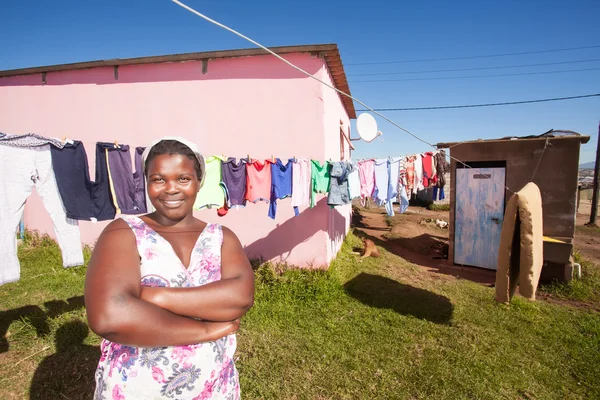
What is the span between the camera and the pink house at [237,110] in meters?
6.02

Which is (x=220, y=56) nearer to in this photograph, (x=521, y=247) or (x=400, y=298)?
(x=400, y=298)

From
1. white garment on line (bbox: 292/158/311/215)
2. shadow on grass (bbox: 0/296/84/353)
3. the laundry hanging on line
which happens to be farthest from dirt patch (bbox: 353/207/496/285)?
shadow on grass (bbox: 0/296/84/353)

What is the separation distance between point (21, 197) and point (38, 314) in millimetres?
2444

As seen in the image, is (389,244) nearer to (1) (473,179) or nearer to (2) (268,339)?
(1) (473,179)

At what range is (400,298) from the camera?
557 centimetres

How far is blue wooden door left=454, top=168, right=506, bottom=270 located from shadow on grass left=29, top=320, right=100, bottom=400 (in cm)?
772

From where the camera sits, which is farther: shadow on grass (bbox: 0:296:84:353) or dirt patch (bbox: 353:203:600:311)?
dirt patch (bbox: 353:203:600:311)

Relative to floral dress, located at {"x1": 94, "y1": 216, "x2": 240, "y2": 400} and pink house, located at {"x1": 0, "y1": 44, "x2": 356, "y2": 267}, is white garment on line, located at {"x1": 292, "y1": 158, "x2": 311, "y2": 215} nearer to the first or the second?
pink house, located at {"x1": 0, "y1": 44, "x2": 356, "y2": 267}

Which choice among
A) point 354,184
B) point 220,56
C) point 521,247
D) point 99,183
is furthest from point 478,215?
point 99,183

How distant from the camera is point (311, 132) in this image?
6.00m

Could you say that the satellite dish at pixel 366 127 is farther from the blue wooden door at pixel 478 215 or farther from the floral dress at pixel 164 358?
the floral dress at pixel 164 358

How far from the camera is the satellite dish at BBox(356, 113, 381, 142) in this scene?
7.58 meters

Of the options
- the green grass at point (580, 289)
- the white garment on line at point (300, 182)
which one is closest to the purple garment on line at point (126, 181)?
the white garment on line at point (300, 182)

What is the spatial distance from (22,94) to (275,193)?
24.7 feet
